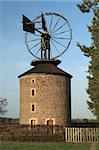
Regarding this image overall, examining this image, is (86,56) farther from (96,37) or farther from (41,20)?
(41,20)

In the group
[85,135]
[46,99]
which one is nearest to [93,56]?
[85,135]

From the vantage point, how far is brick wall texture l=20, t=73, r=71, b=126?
48125 millimetres

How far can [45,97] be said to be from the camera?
48125mm

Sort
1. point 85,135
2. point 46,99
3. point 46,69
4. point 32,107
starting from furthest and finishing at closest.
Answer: point 46,69, point 32,107, point 46,99, point 85,135

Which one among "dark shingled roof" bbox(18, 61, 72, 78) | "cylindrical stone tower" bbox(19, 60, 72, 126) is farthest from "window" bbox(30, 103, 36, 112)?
"dark shingled roof" bbox(18, 61, 72, 78)

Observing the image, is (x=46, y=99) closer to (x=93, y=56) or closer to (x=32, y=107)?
(x=32, y=107)

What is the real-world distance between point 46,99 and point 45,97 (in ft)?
0.97

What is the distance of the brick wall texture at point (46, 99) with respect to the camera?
158ft

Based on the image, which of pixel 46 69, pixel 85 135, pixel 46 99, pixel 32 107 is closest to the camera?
pixel 85 135

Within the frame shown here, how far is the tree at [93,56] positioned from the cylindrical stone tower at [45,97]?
565 inches

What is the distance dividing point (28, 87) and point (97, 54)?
19.3m

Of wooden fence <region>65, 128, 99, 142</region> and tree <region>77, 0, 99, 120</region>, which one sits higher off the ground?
tree <region>77, 0, 99, 120</region>

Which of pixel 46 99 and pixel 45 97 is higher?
pixel 45 97

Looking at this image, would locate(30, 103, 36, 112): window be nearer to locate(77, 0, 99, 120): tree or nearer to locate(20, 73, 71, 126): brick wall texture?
locate(20, 73, 71, 126): brick wall texture
